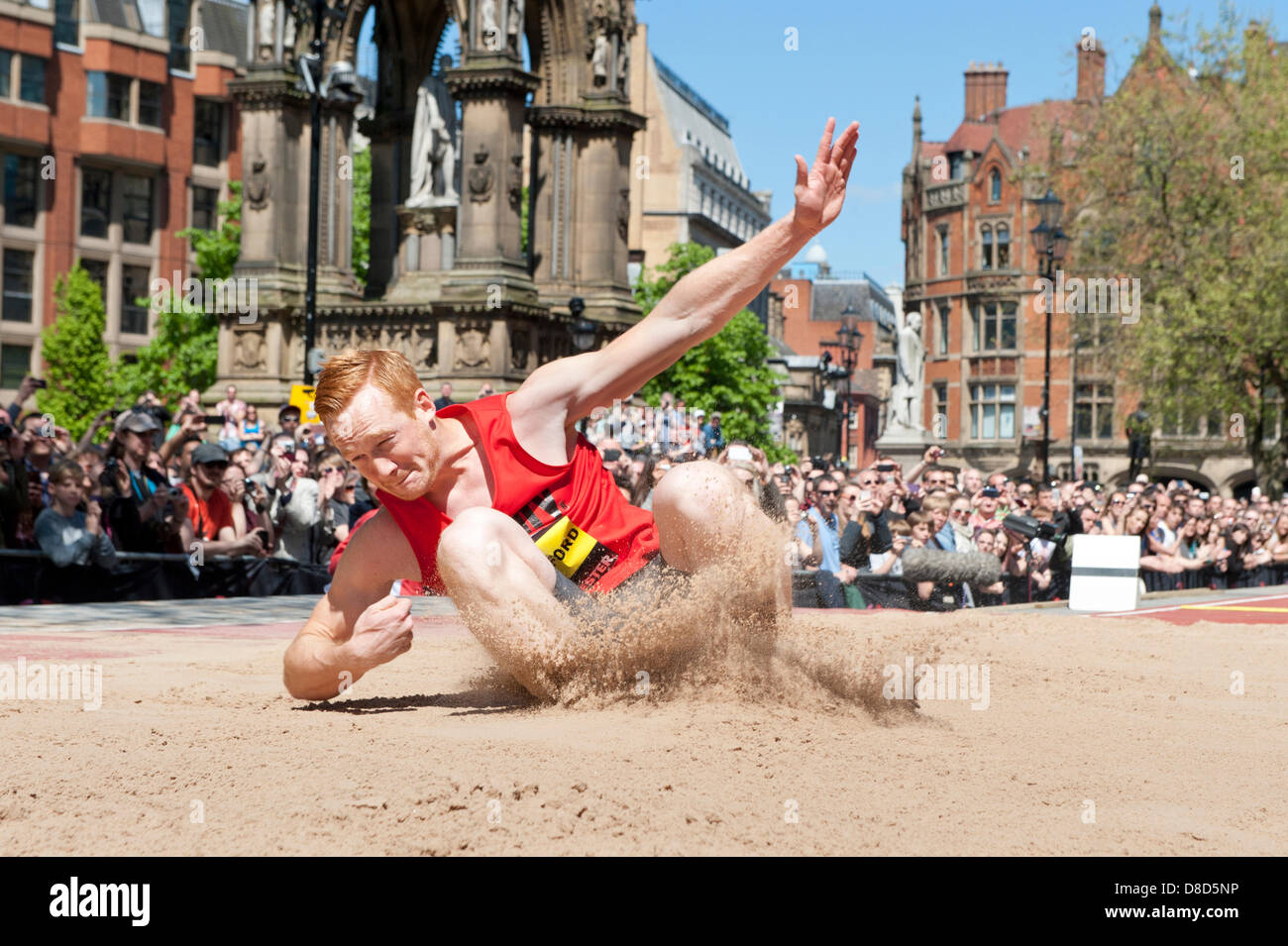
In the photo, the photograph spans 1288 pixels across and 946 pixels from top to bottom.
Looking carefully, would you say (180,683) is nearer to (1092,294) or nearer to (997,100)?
(1092,294)

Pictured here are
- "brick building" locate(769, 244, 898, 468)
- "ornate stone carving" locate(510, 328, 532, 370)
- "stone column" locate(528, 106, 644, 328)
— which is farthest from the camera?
"brick building" locate(769, 244, 898, 468)

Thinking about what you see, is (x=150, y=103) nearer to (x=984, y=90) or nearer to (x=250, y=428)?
(x=984, y=90)

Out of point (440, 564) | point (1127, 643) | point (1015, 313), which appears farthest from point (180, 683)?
point (1015, 313)

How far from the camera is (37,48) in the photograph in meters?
57.9

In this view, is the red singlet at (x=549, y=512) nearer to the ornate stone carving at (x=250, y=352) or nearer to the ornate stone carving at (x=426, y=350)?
the ornate stone carving at (x=426, y=350)

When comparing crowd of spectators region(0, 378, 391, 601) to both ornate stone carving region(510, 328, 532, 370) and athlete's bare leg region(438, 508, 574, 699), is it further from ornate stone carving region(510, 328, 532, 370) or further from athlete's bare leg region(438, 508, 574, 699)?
ornate stone carving region(510, 328, 532, 370)

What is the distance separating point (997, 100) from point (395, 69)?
2418 inches

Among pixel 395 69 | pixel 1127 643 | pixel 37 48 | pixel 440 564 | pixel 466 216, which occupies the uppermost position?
pixel 37 48

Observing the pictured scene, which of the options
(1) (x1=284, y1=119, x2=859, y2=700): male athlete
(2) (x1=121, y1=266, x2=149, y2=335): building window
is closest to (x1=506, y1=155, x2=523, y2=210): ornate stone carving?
(1) (x1=284, y1=119, x2=859, y2=700): male athlete

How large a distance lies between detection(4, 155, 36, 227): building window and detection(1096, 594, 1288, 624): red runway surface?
52486 millimetres

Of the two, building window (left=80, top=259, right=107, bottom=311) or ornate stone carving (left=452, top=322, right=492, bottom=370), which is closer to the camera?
ornate stone carving (left=452, top=322, right=492, bottom=370)

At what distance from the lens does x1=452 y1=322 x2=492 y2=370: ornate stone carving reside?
923 inches

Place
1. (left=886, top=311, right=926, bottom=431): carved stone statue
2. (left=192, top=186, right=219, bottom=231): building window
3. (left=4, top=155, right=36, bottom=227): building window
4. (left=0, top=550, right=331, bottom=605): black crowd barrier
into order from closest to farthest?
1. (left=0, top=550, right=331, bottom=605): black crowd barrier
2. (left=886, top=311, right=926, bottom=431): carved stone statue
3. (left=4, top=155, right=36, bottom=227): building window
4. (left=192, top=186, right=219, bottom=231): building window

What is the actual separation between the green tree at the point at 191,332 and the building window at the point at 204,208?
37.0 ft
